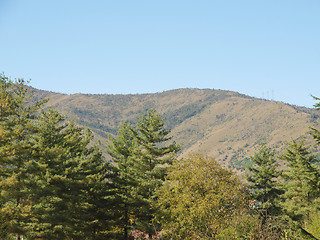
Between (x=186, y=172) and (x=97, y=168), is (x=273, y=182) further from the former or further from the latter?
(x=97, y=168)

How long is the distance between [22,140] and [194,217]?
57.5 ft

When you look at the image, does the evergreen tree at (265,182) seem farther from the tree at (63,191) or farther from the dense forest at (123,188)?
the tree at (63,191)

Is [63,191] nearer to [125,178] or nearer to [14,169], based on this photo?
[14,169]

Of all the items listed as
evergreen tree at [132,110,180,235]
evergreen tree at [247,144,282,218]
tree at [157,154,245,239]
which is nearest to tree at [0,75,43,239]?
tree at [157,154,245,239]

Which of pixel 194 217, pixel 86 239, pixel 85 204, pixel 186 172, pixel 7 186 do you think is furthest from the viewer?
pixel 86 239

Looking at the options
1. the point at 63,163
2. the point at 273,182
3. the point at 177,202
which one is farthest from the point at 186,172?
the point at 273,182

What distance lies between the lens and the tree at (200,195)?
3156 centimetres

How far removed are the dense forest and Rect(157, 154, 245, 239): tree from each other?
99mm

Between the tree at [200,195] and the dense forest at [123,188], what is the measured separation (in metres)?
0.10

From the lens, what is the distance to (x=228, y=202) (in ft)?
109

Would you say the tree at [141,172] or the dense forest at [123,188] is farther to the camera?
the tree at [141,172]

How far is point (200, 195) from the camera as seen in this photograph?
3366 centimetres

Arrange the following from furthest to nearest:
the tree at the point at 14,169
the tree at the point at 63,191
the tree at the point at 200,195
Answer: the tree at the point at 63,191 < the tree at the point at 200,195 < the tree at the point at 14,169

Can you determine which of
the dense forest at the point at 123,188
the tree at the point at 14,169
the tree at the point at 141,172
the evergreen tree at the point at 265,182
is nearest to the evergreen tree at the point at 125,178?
the tree at the point at 141,172
